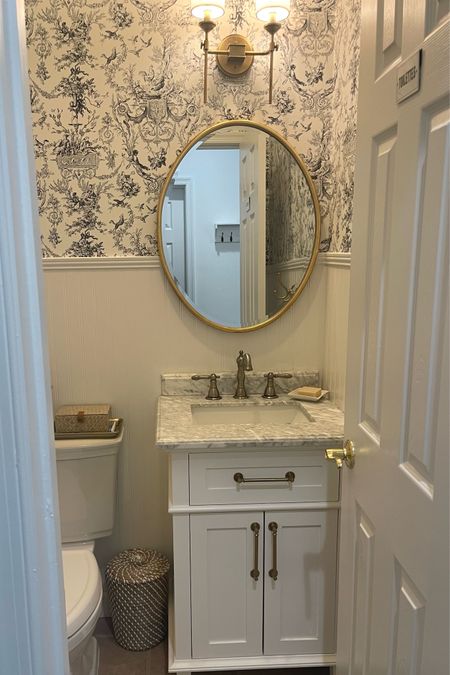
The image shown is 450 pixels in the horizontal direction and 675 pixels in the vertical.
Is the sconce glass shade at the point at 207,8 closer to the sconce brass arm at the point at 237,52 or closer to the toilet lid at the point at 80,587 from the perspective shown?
the sconce brass arm at the point at 237,52

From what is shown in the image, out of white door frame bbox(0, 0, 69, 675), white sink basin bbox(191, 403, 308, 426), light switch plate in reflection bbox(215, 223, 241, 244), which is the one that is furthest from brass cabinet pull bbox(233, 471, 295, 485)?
white door frame bbox(0, 0, 69, 675)

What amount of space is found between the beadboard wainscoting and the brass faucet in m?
0.07

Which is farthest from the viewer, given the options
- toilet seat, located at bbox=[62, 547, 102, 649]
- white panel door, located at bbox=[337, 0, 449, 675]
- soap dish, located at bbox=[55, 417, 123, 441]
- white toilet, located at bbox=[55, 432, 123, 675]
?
soap dish, located at bbox=[55, 417, 123, 441]

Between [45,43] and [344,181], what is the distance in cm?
112

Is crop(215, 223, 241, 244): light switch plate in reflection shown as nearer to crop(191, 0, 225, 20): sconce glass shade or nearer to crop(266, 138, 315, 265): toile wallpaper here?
crop(266, 138, 315, 265): toile wallpaper

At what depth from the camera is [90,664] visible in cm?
179

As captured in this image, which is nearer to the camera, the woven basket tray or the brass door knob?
the brass door knob

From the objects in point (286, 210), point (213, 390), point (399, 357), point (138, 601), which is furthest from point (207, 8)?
point (138, 601)

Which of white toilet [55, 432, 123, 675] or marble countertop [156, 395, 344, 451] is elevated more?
marble countertop [156, 395, 344, 451]

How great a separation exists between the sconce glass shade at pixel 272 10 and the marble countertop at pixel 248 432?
131 centimetres

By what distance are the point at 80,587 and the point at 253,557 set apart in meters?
0.52

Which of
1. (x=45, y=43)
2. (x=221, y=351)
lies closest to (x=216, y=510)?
(x=221, y=351)

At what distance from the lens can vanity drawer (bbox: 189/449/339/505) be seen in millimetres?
1637

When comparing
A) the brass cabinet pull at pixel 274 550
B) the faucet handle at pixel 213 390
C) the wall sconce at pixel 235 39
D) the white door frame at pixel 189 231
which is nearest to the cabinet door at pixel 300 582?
the brass cabinet pull at pixel 274 550
